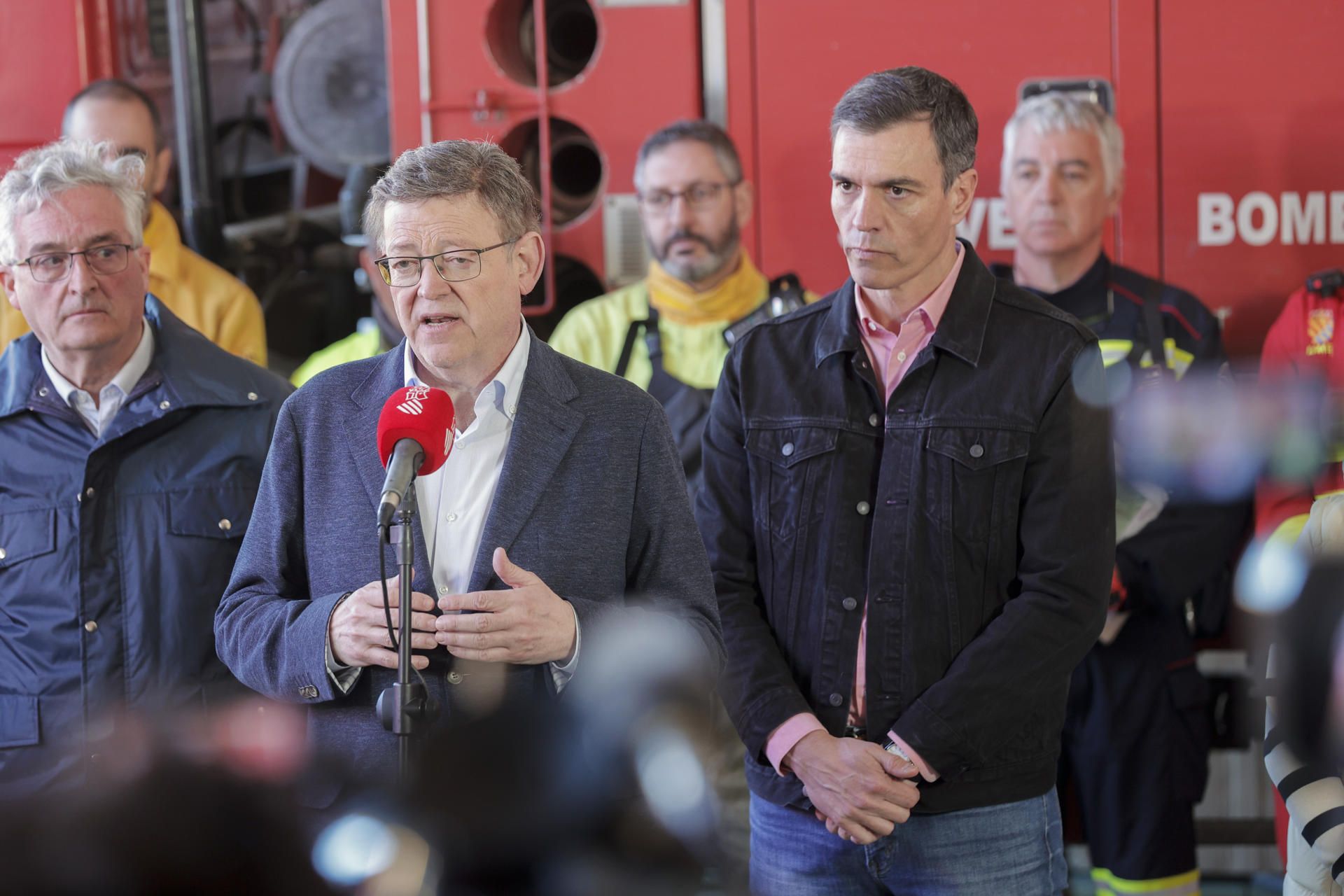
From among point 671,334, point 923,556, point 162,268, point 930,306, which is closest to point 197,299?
point 162,268

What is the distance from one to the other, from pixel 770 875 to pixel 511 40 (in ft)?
8.93

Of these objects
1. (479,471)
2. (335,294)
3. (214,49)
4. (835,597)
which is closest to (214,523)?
(479,471)

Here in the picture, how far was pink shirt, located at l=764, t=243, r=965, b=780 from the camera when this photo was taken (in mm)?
2350

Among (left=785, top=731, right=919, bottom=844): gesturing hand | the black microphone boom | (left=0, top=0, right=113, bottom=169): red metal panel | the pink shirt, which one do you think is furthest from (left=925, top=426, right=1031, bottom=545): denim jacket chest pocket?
(left=0, top=0, right=113, bottom=169): red metal panel

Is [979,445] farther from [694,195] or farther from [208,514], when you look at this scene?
[694,195]

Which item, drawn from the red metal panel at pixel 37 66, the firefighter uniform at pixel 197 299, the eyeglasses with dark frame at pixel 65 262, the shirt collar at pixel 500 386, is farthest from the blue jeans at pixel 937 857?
the red metal panel at pixel 37 66

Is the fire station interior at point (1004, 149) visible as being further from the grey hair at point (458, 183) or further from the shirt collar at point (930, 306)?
the grey hair at point (458, 183)

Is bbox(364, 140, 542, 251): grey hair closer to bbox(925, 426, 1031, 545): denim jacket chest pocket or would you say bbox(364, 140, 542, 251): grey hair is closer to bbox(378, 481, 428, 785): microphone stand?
bbox(378, 481, 428, 785): microphone stand

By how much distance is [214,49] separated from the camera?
18.4ft

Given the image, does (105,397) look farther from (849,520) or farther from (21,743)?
(849,520)

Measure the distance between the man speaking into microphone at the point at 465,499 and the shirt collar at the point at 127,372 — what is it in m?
0.72

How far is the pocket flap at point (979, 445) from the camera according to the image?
7.53 ft

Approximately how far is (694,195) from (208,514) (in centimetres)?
161

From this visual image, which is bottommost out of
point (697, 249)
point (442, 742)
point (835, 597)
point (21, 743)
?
point (21, 743)
